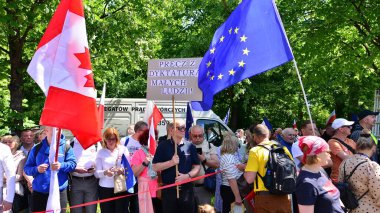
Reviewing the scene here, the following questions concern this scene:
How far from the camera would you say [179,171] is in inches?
298

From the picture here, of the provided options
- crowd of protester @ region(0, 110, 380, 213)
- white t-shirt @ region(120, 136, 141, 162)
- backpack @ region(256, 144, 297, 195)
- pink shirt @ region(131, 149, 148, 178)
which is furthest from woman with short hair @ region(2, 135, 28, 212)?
backpack @ region(256, 144, 297, 195)

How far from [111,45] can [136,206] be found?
8.27 m

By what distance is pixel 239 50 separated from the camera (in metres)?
7.02

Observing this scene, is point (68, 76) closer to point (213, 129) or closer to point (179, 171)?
point (179, 171)

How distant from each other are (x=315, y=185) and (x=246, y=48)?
7.34 ft

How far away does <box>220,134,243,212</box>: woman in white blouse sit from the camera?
8.34m

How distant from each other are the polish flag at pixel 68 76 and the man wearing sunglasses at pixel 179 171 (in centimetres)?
185

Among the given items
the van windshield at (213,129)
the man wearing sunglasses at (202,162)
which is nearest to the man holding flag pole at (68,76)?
the man wearing sunglasses at (202,162)

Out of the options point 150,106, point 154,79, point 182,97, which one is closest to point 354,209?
point 182,97

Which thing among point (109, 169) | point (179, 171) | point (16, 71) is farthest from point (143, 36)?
point (179, 171)

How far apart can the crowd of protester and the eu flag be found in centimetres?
73

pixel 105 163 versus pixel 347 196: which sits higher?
pixel 105 163

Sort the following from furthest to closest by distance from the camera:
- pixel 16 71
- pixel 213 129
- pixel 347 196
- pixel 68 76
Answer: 1. pixel 213 129
2. pixel 16 71
3. pixel 347 196
4. pixel 68 76

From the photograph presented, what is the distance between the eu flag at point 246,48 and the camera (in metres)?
6.79
